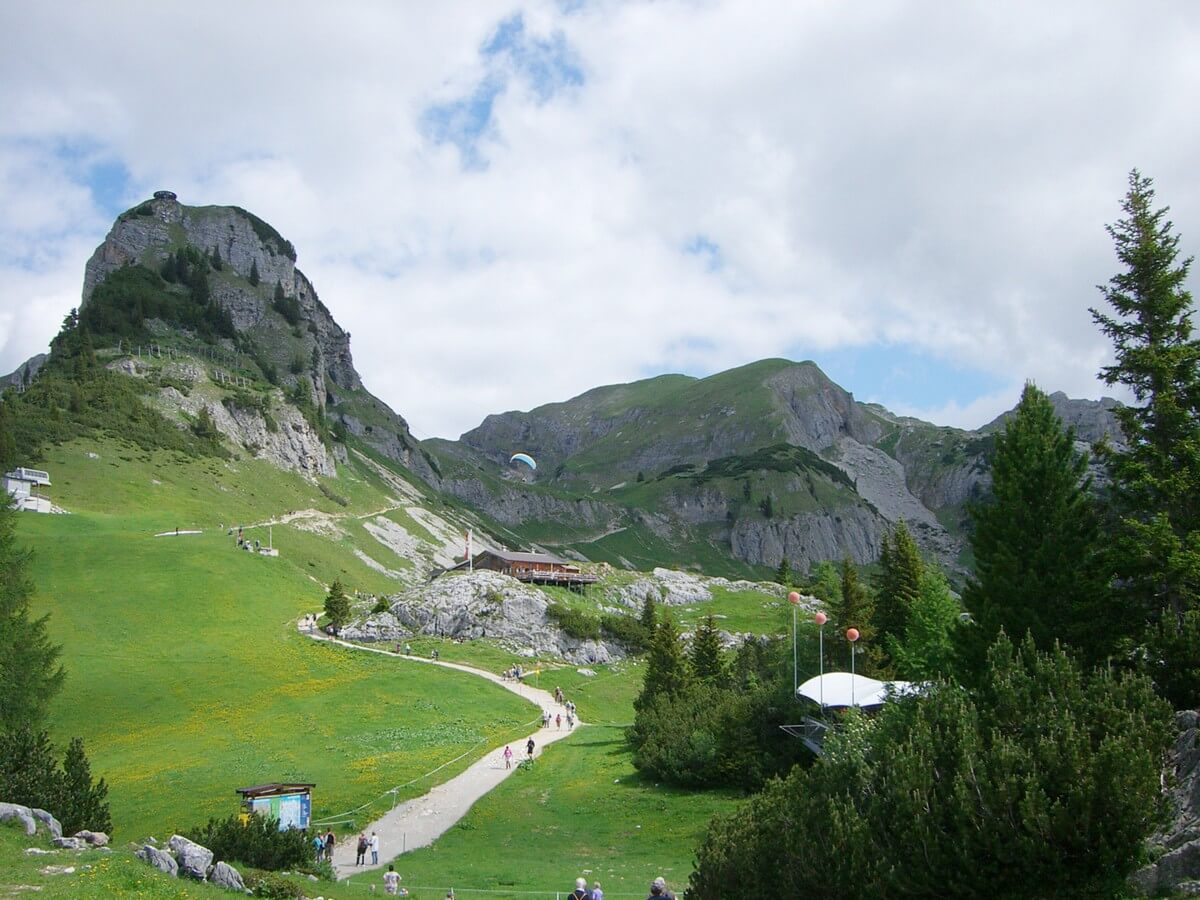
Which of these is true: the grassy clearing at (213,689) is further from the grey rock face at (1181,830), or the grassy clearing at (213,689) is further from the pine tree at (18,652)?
the grey rock face at (1181,830)

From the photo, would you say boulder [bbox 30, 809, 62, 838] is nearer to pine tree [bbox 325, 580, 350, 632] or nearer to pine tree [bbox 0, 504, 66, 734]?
pine tree [bbox 0, 504, 66, 734]

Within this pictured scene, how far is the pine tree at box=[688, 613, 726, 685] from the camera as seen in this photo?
219 feet

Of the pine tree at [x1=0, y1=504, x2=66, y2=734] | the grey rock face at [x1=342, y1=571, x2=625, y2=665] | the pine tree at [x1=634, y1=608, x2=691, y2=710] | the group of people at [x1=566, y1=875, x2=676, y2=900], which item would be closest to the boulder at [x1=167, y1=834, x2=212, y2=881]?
the group of people at [x1=566, y1=875, x2=676, y2=900]

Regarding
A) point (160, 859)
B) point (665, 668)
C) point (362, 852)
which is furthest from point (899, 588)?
point (160, 859)

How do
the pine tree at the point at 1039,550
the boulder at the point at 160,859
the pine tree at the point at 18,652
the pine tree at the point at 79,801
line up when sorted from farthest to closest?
the pine tree at the point at 18,652, the pine tree at the point at 1039,550, the pine tree at the point at 79,801, the boulder at the point at 160,859

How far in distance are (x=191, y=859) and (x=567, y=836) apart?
19808mm

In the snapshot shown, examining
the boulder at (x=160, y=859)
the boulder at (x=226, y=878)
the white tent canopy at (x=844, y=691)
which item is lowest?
the boulder at (x=226, y=878)

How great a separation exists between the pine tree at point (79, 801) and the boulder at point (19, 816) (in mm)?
2892

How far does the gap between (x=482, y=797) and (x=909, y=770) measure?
95.5 feet

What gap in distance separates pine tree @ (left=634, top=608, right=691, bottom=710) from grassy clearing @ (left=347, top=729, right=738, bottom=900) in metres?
8.10

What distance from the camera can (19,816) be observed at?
→ 2264 cm

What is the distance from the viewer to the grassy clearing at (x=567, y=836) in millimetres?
30172

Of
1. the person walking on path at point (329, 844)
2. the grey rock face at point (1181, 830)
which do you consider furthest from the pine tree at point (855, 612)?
the grey rock face at point (1181, 830)

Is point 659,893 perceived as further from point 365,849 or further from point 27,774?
point 27,774
